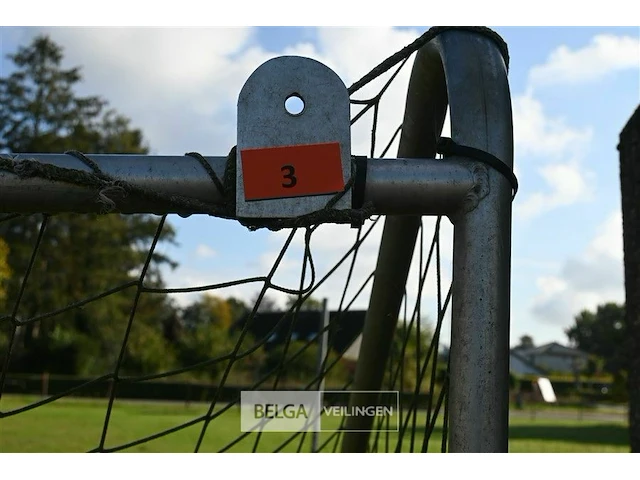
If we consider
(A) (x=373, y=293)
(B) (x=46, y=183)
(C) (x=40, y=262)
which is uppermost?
(C) (x=40, y=262)

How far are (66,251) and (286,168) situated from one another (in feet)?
70.8

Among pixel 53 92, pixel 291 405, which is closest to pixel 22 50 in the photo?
pixel 53 92

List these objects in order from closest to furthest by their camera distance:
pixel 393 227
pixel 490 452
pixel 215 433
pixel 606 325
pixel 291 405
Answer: pixel 490 452, pixel 393 227, pixel 291 405, pixel 215 433, pixel 606 325

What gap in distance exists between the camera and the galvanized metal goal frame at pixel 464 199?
66cm

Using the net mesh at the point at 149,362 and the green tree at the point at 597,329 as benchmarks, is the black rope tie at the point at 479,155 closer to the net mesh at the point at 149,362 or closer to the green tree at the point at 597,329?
the net mesh at the point at 149,362

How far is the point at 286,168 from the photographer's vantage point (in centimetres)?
70

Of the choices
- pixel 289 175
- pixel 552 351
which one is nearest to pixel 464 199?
pixel 289 175

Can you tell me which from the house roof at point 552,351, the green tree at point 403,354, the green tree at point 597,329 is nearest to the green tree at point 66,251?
the green tree at point 403,354

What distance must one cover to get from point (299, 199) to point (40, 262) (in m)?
21.3

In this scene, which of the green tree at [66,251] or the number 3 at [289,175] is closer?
the number 3 at [289,175]

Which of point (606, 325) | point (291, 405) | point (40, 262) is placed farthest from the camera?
point (606, 325)

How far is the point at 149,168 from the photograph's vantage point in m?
0.70

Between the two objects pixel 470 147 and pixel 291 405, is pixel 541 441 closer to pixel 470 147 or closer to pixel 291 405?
pixel 291 405

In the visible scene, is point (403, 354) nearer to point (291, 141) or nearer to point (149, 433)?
point (291, 141)
